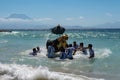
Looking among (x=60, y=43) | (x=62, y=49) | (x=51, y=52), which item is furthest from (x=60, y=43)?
(x=62, y=49)

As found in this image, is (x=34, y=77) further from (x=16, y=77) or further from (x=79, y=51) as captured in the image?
(x=79, y=51)

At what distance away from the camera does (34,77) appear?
1364 centimetres

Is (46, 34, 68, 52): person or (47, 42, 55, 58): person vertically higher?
(46, 34, 68, 52): person

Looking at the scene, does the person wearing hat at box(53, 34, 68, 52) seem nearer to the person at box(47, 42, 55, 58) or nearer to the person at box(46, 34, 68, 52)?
the person at box(46, 34, 68, 52)

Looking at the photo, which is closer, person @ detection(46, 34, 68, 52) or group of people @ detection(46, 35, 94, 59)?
group of people @ detection(46, 35, 94, 59)

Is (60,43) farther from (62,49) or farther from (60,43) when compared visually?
(62,49)

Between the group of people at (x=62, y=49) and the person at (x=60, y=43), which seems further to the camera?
the person at (x=60, y=43)

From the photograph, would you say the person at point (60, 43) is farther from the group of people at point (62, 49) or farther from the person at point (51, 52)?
the person at point (51, 52)

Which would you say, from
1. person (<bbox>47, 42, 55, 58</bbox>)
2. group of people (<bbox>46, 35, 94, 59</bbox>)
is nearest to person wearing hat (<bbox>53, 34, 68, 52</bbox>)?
group of people (<bbox>46, 35, 94, 59</bbox>)

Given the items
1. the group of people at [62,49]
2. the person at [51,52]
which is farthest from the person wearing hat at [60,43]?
the person at [51,52]

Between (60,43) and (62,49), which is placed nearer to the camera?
(62,49)

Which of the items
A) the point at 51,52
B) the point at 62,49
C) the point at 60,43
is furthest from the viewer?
the point at 60,43

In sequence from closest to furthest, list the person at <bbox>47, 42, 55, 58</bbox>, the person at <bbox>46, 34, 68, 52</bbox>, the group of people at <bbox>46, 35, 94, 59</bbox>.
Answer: the group of people at <bbox>46, 35, 94, 59</bbox> < the person at <bbox>47, 42, 55, 58</bbox> < the person at <bbox>46, 34, 68, 52</bbox>

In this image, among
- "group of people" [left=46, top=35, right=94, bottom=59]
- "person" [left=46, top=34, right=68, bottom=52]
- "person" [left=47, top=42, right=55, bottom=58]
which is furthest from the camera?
"person" [left=46, top=34, right=68, bottom=52]
